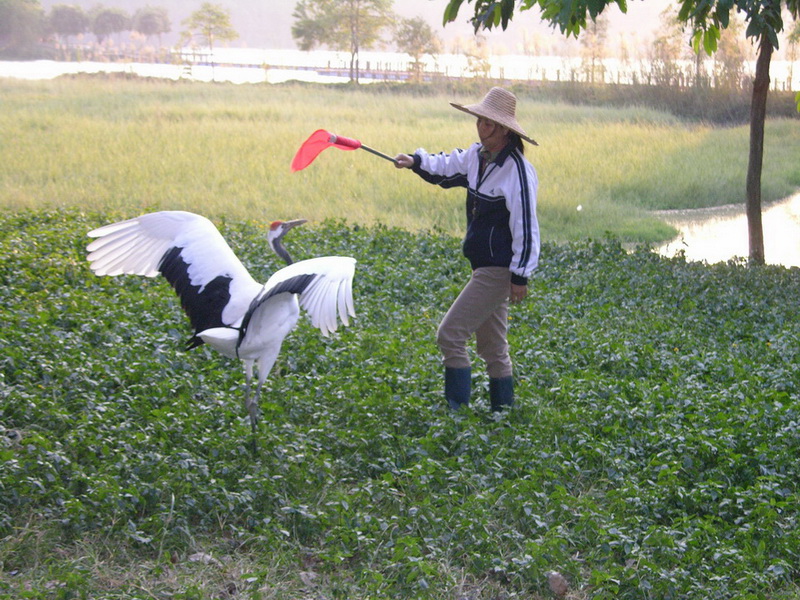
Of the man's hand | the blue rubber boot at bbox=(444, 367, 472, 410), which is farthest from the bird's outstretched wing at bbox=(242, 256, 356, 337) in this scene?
the blue rubber boot at bbox=(444, 367, 472, 410)

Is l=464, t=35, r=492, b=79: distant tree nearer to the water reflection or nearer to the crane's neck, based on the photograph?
the water reflection

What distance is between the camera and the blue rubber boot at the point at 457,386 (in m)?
5.62

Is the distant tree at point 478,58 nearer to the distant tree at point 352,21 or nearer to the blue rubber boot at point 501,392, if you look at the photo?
the distant tree at point 352,21

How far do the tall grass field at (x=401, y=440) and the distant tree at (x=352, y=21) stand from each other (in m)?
27.3

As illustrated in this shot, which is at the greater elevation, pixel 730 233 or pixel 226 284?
pixel 226 284

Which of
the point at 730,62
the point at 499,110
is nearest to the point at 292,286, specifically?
the point at 499,110

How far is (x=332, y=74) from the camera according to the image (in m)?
39.9

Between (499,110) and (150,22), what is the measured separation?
44.8 meters

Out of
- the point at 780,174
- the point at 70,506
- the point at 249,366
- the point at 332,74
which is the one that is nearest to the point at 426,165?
the point at 249,366

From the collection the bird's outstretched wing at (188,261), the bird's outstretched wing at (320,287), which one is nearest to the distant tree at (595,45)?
the bird's outstretched wing at (188,261)

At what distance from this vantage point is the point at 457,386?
5.66 m

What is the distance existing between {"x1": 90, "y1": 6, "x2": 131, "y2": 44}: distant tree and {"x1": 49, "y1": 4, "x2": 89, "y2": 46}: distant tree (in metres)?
0.67

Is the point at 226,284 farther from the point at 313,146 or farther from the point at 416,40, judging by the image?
the point at 416,40

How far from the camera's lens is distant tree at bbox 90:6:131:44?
42.8 meters
